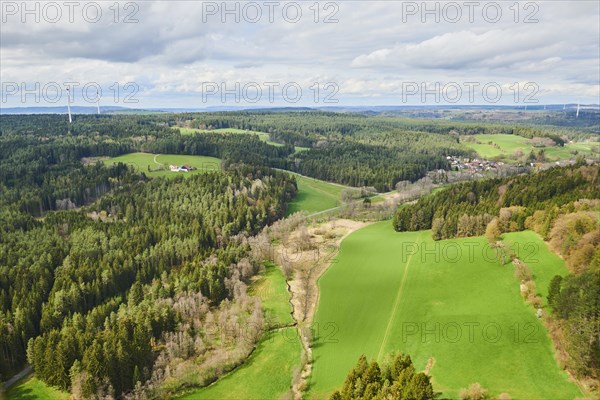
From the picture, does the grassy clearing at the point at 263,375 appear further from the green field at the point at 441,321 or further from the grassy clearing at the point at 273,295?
the grassy clearing at the point at 273,295

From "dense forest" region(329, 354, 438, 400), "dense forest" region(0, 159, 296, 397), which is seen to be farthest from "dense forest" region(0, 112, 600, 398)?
"dense forest" region(329, 354, 438, 400)

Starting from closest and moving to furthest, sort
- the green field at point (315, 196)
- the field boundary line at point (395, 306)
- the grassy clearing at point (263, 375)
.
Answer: the grassy clearing at point (263, 375) < the field boundary line at point (395, 306) < the green field at point (315, 196)

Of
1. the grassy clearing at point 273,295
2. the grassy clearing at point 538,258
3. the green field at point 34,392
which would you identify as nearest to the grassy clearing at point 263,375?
the grassy clearing at point 273,295

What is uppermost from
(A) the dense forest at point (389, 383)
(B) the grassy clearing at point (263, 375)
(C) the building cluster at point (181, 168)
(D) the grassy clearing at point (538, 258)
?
(C) the building cluster at point (181, 168)

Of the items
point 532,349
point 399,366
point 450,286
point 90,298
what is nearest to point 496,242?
point 450,286

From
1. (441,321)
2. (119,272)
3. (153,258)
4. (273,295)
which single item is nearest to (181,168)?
(153,258)

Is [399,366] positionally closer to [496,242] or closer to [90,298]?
[496,242]
